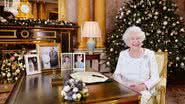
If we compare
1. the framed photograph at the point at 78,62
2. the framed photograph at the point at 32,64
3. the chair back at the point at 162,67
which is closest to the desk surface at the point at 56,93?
the framed photograph at the point at 32,64

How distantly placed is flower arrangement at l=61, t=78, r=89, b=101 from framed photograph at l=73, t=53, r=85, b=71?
0.77 metres

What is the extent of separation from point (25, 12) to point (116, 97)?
12.4ft

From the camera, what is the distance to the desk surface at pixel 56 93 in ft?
4.09

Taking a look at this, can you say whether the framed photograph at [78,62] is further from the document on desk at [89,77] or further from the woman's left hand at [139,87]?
the woman's left hand at [139,87]

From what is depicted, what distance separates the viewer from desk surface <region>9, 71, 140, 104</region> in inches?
49.1

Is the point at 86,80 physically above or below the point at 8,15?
below

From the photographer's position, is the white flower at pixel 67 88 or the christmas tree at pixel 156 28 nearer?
the white flower at pixel 67 88

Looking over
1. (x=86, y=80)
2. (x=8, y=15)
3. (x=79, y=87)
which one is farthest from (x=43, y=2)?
(x=79, y=87)

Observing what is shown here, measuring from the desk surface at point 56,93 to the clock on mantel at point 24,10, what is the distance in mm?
3209

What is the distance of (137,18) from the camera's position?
4504 millimetres

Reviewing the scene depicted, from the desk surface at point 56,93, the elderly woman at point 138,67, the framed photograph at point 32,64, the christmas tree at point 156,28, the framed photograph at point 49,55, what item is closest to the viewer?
the desk surface at point 56,93

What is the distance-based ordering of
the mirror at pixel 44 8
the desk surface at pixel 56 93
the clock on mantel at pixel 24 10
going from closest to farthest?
the desk surface at pixel 56 93 → the clock on mantel at pixel 24 10 → the mirror at pixel 44 8

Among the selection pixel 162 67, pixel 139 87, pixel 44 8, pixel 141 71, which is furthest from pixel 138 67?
pixel 44 8

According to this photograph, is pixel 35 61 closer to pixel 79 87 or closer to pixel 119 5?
pixel 79 87
